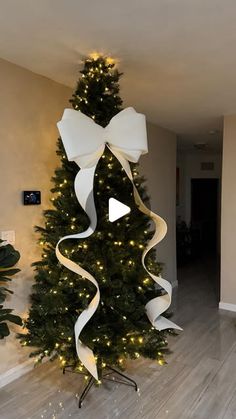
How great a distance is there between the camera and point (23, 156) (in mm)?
2686

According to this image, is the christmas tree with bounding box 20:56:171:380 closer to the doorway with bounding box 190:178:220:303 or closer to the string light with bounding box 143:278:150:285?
the string light with bounding box 143:278:150:285

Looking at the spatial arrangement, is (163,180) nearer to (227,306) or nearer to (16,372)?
(227,306)

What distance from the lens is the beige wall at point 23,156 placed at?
254cm

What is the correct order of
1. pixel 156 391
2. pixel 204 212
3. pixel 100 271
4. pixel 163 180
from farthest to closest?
pixel 204 212 → pixel 163 180 → pixel 156 391 → pixel 100 271

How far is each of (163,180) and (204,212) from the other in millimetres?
3608

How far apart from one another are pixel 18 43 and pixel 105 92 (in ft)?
2.15

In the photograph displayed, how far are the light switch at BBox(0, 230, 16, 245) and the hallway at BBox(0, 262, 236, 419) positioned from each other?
1.09m

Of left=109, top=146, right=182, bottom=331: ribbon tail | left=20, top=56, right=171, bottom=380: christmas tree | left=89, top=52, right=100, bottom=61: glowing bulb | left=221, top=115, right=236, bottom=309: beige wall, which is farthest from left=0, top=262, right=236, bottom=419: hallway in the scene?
left=89, top=52, right=100, bottom=61: glowing bulb

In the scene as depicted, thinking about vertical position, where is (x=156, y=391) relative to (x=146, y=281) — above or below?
below

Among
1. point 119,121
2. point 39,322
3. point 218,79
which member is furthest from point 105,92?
point 39,322

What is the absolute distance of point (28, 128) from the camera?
2.72m

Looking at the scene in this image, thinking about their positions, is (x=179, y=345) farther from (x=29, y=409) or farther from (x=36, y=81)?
(x=36, y=81)

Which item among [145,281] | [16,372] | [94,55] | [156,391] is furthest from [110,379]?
[94,55]

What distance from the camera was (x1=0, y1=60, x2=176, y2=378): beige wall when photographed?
8.36ft
